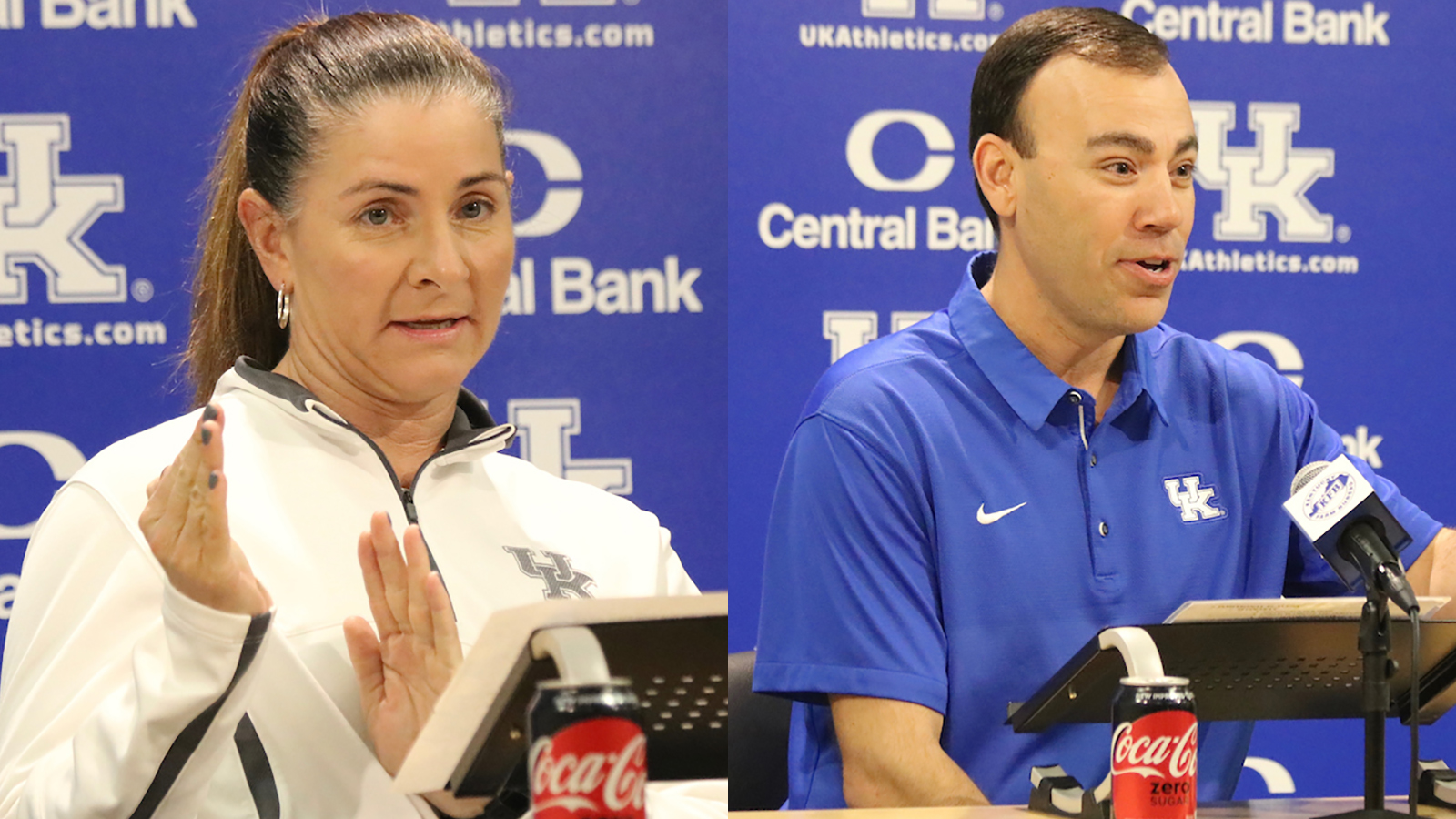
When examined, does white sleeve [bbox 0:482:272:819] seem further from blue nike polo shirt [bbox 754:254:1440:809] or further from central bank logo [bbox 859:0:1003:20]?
central bank logo [bbox 859:0:1003:20]

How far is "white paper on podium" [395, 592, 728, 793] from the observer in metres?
0.94

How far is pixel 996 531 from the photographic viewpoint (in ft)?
6.72

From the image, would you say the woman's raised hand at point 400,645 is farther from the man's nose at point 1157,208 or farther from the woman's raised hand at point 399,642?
the man's nose at point 1157,208

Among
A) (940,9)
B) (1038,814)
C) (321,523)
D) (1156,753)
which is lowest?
(1038,814)

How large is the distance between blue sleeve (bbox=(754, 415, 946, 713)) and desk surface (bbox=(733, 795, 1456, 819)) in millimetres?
287

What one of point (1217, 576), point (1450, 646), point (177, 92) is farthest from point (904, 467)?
point (177, 92)

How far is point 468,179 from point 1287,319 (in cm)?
247

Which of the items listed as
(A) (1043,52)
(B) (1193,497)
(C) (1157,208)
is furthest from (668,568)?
(A) (1043,52)

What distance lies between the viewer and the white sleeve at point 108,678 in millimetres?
1122

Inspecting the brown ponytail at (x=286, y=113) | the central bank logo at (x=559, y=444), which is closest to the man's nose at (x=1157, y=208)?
the central bank logo at (x=559, y=444)

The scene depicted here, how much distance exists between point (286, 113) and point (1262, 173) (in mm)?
2508

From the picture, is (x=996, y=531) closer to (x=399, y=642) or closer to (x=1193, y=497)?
(x=1193, y=497)

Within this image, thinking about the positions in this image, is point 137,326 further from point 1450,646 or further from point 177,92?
point 1450,646

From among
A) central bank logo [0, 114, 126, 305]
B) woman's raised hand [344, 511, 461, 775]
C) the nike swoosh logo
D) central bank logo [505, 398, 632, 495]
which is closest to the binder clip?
the nike swoosh logo
